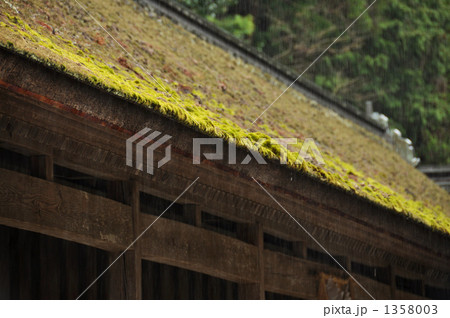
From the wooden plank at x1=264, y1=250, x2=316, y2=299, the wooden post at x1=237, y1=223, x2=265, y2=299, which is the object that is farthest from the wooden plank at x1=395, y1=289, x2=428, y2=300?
the wooden post at x1=237, y1=223, x2=265, y2=299

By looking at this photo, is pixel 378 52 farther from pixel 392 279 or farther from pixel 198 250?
pixel 198 250

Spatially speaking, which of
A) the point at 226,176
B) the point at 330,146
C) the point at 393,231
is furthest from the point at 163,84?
the point at 330,146

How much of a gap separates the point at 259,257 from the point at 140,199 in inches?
45.2

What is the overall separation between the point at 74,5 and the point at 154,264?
2292mm

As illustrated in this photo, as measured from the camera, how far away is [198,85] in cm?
792

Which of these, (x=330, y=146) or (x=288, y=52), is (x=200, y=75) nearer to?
(x=330, y=146)

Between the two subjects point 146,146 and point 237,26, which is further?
point 237,26

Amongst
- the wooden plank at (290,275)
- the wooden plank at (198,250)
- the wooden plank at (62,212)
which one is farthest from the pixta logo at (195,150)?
the wooden plank at (290,275)

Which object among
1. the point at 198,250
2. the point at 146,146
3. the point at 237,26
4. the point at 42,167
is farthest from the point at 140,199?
the point at 237,26

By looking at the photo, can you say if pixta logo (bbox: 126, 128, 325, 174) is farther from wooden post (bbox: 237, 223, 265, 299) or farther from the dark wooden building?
wooden post (bbox: 237, 223, 265, 299)

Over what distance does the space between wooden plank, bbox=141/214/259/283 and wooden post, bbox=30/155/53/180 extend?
2.90ft

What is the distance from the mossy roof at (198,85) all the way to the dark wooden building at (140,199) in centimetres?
3

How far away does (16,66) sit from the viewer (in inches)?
173

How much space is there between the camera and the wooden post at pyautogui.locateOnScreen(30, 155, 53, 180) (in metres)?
Result: 5.28
